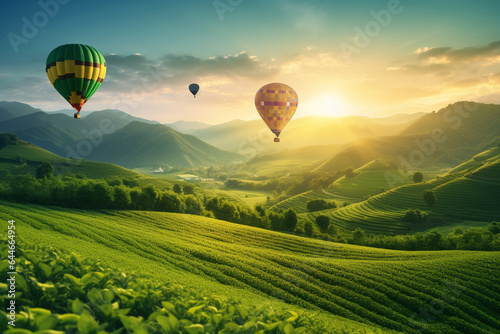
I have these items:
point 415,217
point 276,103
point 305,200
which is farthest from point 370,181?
point 276,103

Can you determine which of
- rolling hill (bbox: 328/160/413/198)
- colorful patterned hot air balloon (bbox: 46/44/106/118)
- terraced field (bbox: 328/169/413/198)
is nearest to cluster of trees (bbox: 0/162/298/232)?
colorful patterned hot air balloon (bbox: 46/44/106/118)

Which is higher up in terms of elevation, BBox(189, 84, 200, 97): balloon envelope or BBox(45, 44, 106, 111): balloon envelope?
BBox(189, 84, 200, 97): balloon envelope

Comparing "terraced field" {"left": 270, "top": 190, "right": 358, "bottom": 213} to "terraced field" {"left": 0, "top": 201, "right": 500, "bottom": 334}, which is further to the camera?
"terraced field" {"left": 270, "top": 190, "right": 358, "bottom": 213}

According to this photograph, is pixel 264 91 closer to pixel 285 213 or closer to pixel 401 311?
pixel 285 213

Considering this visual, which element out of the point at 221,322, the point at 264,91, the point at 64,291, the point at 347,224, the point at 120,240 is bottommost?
the point at 347,224

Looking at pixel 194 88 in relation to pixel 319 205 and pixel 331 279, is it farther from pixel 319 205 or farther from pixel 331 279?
pixel 319 205

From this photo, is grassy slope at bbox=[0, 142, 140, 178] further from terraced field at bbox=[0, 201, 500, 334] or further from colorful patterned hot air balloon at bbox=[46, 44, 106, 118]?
terraced field at bbox=[0, 201, 500, 334]

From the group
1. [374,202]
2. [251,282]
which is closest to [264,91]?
[251,282]
